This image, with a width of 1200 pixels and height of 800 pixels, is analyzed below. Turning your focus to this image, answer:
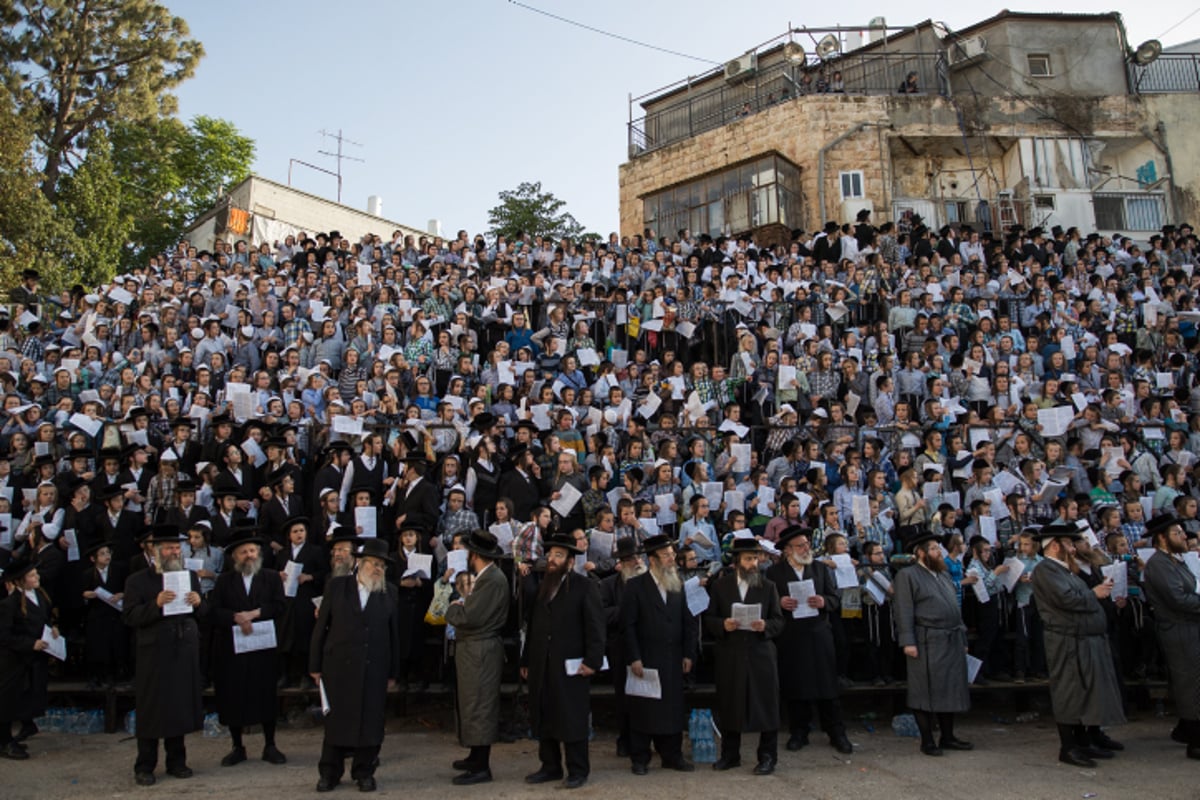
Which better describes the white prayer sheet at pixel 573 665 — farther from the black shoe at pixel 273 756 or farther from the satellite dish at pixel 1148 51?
the satellite dish at pixel 1148 51

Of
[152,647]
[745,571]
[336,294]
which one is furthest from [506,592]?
[336,294]

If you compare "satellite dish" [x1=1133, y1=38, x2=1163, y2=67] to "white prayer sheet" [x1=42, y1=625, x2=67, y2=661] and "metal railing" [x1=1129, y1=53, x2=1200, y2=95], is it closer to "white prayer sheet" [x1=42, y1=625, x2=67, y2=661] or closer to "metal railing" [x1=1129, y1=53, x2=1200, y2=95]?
"metal railing" [x1=1129, y1=53, x2=1200, y2=95]

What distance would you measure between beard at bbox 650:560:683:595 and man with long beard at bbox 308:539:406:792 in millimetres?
2175

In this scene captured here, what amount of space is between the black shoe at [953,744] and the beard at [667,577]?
272cm

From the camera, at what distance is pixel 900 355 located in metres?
15.4

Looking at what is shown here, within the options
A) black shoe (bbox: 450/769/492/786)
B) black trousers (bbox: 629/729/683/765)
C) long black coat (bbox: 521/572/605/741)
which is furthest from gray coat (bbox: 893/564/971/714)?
black shoe (bbox: 450/769/492/786)

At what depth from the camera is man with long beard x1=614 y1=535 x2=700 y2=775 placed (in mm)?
7473

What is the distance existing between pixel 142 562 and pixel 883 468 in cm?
853

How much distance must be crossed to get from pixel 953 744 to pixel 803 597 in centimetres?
186

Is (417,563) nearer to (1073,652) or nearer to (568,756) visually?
(568,756)

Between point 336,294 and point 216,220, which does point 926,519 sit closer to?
point 336,294

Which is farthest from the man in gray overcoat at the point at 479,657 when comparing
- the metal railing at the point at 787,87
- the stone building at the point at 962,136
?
the metal railing at the point at 787,87

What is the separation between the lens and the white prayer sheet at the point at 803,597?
818 centimetres

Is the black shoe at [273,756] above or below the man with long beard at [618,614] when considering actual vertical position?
below
